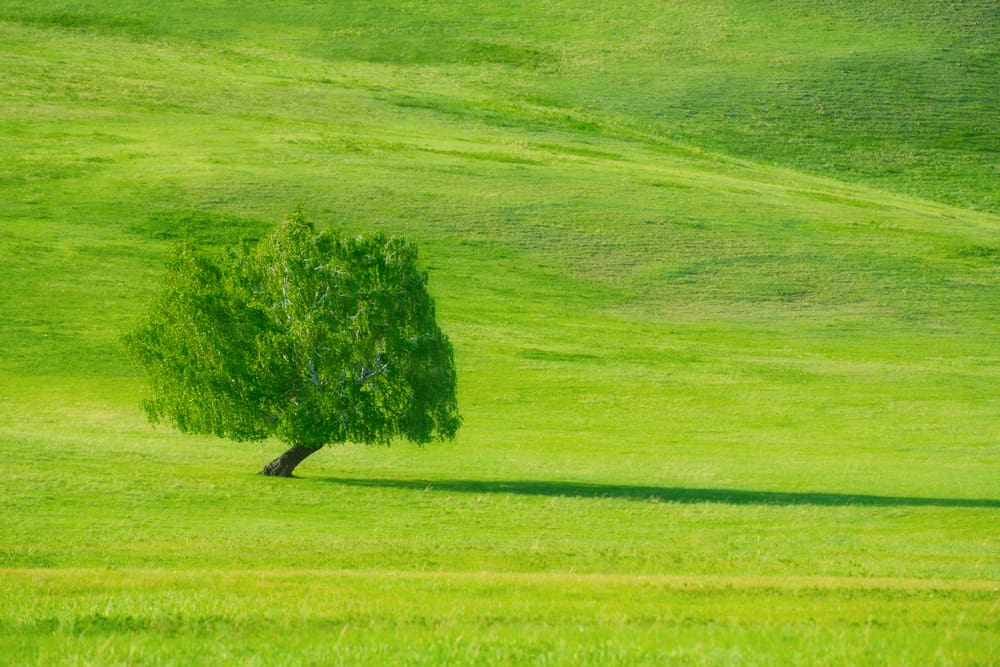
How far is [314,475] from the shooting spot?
1679 inches

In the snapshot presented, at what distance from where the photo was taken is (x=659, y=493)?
1566 inches

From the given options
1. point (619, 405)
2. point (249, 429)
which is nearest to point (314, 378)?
point (249, 429)

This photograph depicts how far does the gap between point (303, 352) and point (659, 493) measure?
1130cm

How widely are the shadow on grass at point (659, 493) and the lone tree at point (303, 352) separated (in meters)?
1.51

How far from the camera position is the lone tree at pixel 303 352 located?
40625 mm

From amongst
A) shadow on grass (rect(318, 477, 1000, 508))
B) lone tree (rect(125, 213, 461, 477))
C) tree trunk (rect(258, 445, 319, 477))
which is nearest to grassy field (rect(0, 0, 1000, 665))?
shadow on grass (rect(318, 477, 1000, 508))

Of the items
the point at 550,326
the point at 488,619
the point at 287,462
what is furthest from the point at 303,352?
the point at 550,326

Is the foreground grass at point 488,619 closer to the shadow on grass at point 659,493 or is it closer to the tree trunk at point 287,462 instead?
the shadow on grass at point 659,493

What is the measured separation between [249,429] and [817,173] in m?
88.3

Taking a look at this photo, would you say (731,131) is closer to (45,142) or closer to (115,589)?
(45,142)

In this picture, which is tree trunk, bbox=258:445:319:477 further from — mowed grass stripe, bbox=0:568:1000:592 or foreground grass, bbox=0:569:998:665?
foreground grass, bbox=0:569:998:665

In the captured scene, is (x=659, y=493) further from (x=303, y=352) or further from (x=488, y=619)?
(x=488, y=619)

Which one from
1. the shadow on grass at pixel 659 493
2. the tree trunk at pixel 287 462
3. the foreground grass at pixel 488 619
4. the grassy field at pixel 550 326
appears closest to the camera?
the foreground grass at pixel 488 619

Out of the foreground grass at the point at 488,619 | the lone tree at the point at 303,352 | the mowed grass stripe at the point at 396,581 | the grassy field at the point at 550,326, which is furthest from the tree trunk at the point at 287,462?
the foreground grass at the point at 488,619
